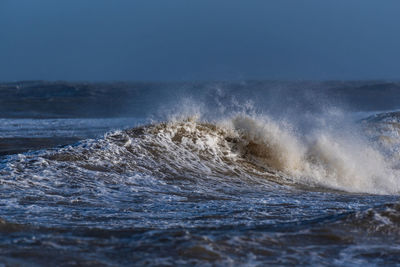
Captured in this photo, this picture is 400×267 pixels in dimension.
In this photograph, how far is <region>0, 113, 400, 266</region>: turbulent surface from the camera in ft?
15.3

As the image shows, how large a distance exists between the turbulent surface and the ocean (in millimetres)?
18

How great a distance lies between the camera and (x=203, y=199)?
23.7 ft

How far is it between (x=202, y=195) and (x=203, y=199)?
33 centimetres

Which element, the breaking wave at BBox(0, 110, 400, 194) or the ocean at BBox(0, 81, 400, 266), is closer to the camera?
the ocean at BBox(0, 81, 400, 266)

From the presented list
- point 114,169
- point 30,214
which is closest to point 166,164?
point 114,169

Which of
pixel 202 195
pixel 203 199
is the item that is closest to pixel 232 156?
pixel 202 195

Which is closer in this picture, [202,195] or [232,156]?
[202,195]

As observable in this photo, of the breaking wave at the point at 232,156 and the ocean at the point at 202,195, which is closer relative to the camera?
the ocean at the point at 202,195

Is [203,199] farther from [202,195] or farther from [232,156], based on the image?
[232,156]

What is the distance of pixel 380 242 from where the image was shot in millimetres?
5086

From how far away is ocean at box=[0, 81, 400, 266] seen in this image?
467cm

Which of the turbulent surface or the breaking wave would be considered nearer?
the turbulent surface

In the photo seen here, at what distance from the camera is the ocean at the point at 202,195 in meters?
4.67

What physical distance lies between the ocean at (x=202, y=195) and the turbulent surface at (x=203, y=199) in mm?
18
